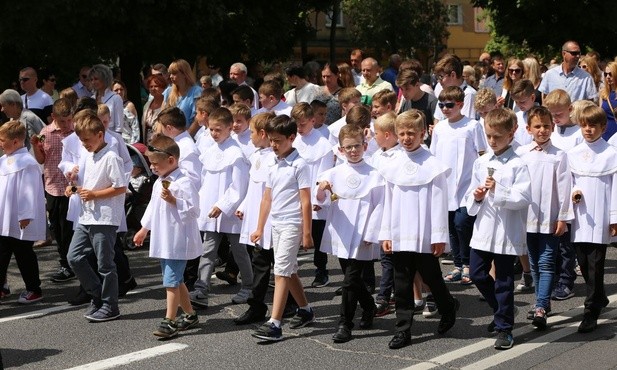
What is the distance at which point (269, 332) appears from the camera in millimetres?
8453

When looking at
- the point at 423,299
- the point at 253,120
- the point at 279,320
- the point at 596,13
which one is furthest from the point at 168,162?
the point at 596,13

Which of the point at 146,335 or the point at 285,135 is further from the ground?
the point at 285,135

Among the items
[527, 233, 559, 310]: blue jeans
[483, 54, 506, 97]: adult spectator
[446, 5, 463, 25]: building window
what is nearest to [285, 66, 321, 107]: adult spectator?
[483, 54, 506, 97]: adult spectator

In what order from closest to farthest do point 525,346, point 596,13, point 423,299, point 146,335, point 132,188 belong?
1. point 525,346
2. point 146,335
3. point 423,299
4. point 132,188
5. point 596,13

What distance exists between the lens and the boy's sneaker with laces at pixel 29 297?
10320mm

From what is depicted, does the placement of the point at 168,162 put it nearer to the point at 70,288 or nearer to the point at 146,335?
the point at 146,335

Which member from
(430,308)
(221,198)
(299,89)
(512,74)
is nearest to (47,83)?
(299,89)

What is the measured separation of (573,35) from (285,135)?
2578cm

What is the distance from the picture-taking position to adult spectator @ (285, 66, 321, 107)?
13508 millimetres

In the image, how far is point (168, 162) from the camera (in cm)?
891

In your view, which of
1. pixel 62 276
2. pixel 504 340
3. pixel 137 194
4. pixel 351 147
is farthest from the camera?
pixel 137 194

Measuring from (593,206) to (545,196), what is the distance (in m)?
0.40

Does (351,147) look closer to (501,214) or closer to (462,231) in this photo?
(501,214)

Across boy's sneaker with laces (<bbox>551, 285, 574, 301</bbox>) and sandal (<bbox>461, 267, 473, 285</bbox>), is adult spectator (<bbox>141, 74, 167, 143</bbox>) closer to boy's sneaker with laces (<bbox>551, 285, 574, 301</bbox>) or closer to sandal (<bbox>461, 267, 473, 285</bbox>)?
sandal (<bbox>461, 267, 473, 285</bbox>)
